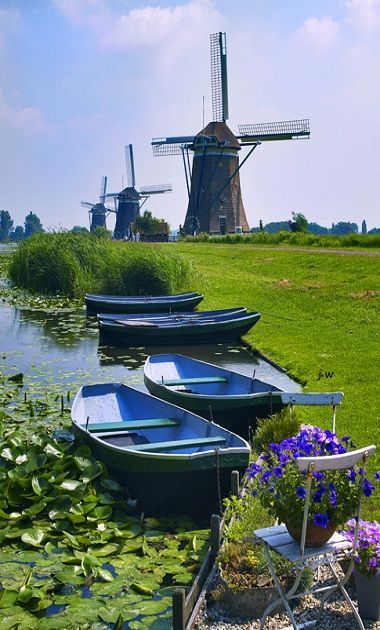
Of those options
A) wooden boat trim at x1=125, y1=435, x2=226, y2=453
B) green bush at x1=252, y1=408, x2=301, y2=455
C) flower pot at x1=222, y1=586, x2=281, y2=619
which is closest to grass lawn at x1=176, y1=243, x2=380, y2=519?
green bush at x1=252, y1=408, x2=301, y2=455

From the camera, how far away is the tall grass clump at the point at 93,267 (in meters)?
25.5

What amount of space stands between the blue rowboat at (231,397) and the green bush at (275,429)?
249 millimetres

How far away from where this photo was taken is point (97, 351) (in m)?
17.4

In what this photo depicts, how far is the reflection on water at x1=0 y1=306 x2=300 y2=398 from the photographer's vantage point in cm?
1398

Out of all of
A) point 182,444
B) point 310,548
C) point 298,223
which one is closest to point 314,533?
point 310,548

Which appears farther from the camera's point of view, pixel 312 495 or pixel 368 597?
pixel 368 597

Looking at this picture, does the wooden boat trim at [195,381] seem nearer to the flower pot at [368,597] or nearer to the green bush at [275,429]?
the green bush at [275,429]

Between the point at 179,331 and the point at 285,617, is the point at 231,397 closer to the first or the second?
the point at 285,617

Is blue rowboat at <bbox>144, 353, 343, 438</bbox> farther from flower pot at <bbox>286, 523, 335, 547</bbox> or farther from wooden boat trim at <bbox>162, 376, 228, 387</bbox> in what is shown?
flower pot at <bbox>286, 523, 335, 547</bbox>

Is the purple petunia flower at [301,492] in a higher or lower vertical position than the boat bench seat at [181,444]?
higher

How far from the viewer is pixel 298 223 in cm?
4981

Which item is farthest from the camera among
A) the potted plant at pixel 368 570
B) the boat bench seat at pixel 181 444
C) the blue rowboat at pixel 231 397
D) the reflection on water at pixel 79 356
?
the reflection on water at pixel 79 356

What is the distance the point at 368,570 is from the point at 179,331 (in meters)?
12.9

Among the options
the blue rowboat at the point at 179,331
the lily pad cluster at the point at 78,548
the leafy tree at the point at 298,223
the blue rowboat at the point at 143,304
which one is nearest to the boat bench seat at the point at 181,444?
the lily pad cluster at the point at 78,548
